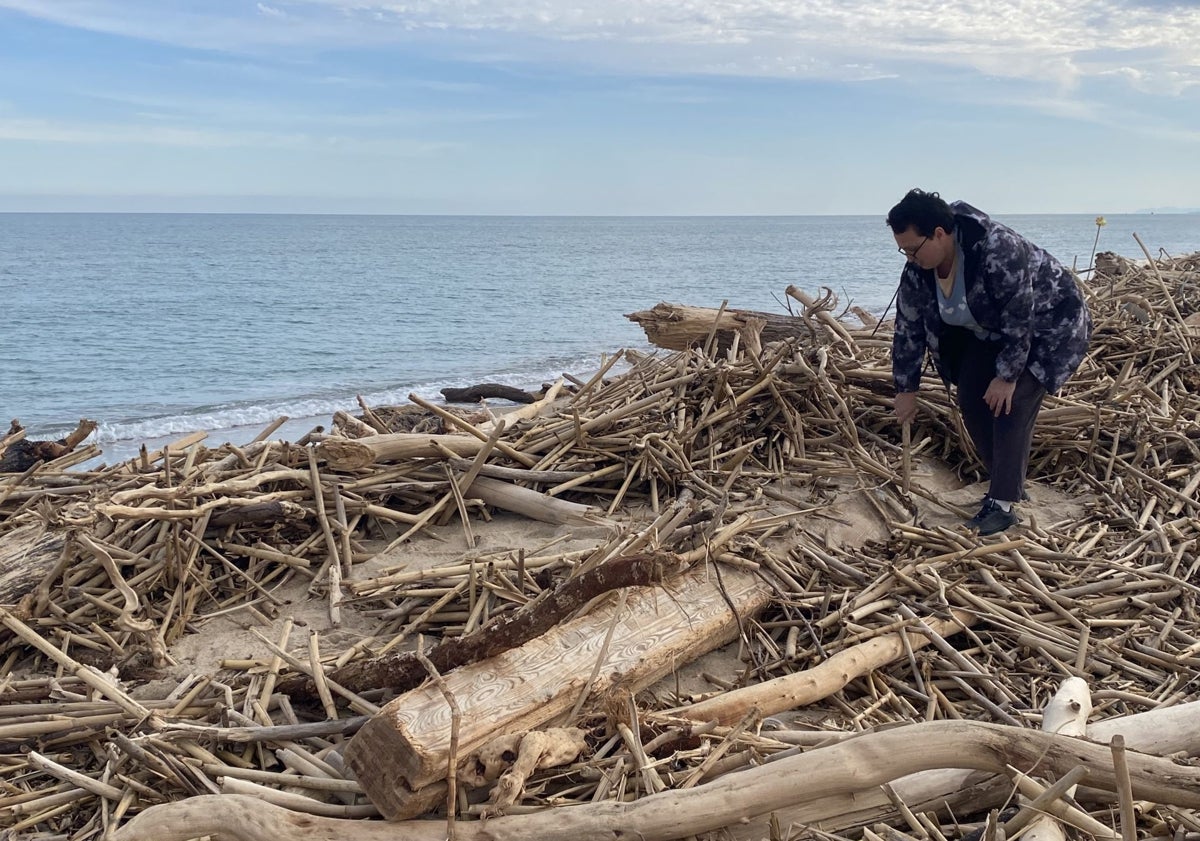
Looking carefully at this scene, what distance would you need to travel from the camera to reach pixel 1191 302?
8.84m

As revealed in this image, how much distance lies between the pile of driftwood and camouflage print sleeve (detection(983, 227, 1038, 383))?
2.80 ft

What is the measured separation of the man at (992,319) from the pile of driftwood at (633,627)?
0.47m

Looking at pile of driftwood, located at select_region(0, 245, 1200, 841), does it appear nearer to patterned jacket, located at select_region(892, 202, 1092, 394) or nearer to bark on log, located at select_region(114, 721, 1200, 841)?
bark on log, located at select_region(114, 721, 1200, 841)

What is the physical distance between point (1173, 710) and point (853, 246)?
94.6m

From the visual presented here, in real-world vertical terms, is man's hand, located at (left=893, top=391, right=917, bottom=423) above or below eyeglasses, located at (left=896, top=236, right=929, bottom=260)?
below

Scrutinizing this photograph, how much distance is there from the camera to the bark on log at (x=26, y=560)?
444 centimetres

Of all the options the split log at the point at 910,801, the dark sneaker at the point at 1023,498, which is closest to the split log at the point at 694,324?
the dark sneaker at the point at 1023,498

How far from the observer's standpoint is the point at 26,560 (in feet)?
15.0

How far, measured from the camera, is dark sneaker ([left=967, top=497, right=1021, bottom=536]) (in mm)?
4953

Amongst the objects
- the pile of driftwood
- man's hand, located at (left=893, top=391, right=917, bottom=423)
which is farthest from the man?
the pile of driftwood

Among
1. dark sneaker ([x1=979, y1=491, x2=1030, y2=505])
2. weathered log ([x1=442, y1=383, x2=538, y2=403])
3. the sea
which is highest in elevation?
dark sneaker ([x1=979, y1=491, x2=1030, y2=505])

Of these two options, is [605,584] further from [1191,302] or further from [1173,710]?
[1191,302]

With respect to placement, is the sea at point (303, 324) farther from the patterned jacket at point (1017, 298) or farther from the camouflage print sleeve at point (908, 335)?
the patterned jacket at point (1017, 298)

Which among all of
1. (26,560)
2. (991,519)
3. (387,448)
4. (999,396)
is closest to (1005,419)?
(999,396)
